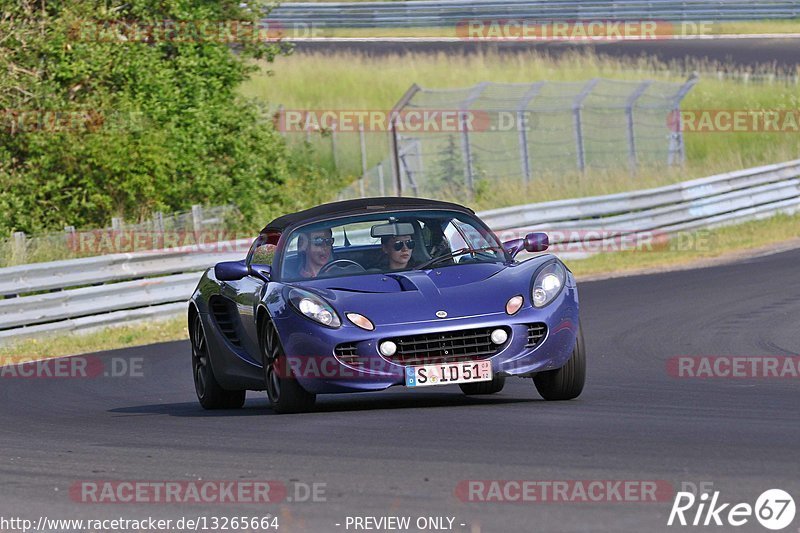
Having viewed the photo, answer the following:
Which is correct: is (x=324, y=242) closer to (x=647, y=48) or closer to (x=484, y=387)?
(x=484, y=387)

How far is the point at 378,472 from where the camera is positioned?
6824 mm

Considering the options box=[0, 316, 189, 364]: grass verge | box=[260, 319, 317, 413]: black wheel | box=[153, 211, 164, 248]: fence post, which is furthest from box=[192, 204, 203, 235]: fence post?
box=[260, 319, 317, 413]: black wheel

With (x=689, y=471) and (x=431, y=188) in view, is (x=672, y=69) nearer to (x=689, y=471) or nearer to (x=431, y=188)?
(x=431, y=188)

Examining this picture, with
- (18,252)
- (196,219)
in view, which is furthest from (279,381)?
(196,219)

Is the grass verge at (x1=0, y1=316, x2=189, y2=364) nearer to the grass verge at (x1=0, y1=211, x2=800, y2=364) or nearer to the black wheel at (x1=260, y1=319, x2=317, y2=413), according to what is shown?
the grass verge at (x1=0, y1=211, x2=800, y2=364)

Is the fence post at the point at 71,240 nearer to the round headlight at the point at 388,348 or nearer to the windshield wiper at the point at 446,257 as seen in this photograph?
the windshield wiper at the point at 446,257

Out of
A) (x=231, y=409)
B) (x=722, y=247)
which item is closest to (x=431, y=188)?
(x=722, y=247)

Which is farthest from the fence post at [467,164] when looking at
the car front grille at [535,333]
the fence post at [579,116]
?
the car front grille at [535,333]

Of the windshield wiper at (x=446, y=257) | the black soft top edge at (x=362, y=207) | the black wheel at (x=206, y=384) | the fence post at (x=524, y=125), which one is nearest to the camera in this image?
the windshield wiper at (x=446, y=257)

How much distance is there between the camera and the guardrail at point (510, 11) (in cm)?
4697

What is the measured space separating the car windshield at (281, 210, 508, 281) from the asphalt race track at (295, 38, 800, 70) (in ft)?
105

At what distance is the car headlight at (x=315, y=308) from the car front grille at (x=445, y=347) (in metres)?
0.38

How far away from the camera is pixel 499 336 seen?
8883 millimetres

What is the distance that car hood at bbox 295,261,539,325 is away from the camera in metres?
8.90
